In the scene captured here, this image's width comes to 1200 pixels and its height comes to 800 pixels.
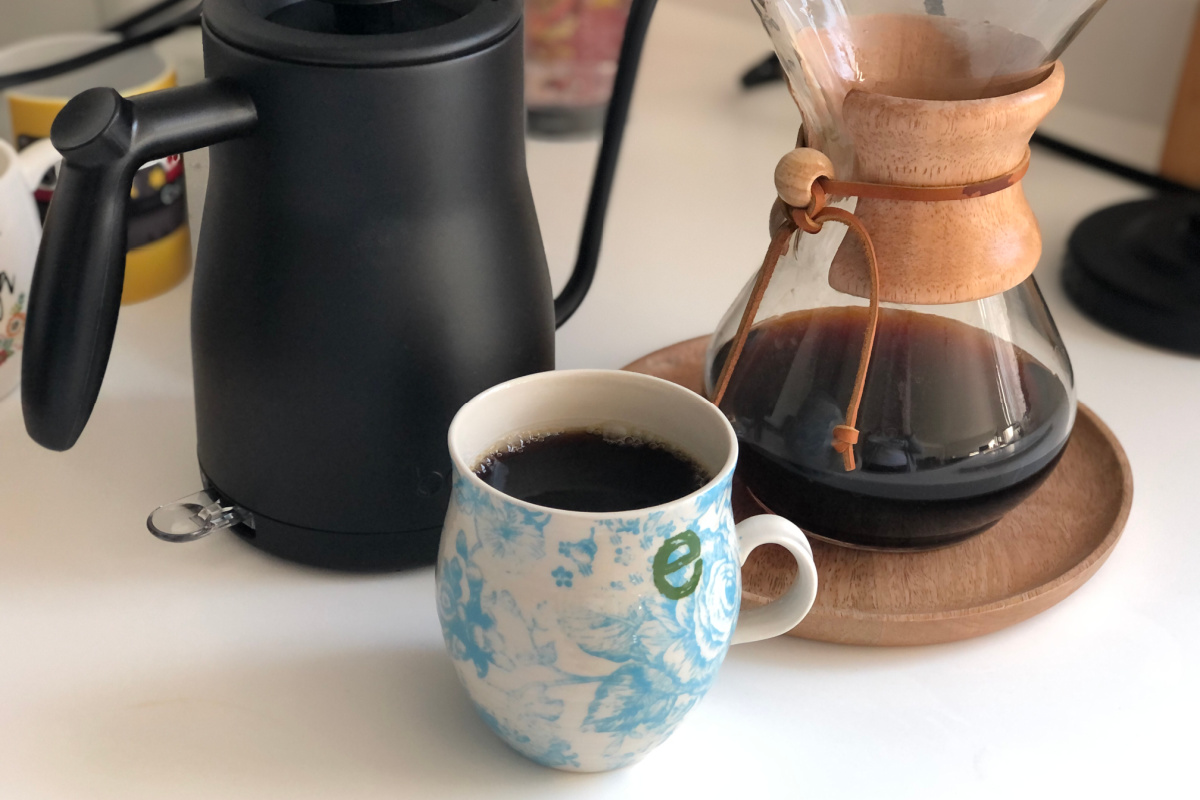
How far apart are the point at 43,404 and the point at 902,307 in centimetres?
28

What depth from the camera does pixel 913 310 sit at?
0.42m

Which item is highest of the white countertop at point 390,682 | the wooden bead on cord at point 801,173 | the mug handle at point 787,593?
the wooden bead on cord at point 801,173

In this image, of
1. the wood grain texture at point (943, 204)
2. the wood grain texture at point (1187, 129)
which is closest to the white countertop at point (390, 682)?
the wood grain texture at point (943, 204)

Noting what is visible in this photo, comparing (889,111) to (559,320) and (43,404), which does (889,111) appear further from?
(43,404)

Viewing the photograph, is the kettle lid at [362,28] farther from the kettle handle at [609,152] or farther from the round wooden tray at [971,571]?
the round wooden tray at [971,571]

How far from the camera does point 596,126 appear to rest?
2.66ft

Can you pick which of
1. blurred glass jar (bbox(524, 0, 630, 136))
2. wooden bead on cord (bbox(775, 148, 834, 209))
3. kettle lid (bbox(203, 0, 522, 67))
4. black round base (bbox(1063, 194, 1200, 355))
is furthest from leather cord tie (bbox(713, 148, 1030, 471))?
blurred glass jar (bbox(524, 0, 630, 136))

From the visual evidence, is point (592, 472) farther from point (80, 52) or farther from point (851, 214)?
point (80, 52)

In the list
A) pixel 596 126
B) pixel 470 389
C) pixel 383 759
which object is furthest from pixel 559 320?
pixel 596 126

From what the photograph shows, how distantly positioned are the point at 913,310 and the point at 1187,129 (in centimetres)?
43

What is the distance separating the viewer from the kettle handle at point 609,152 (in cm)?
43

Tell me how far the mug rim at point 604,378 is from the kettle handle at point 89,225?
4.3 inches

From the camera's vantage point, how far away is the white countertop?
1.20 ft

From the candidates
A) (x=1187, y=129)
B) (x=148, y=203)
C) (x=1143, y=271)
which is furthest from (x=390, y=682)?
(x=1187, y=129)
